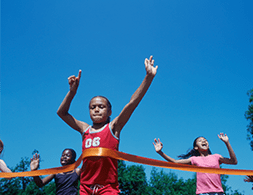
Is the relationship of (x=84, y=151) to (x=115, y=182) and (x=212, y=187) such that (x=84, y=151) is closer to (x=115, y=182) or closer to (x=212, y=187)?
(x=115, y=182)

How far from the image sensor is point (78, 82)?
373 cm

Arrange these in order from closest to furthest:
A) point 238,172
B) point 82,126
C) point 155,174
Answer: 1. point 82,126
2. point 238,172
3. point 155,174

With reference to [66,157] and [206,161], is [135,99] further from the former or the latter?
[66,157]

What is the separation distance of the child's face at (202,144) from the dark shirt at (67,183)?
9.84ft

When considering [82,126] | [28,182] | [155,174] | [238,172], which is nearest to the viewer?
[82,126]

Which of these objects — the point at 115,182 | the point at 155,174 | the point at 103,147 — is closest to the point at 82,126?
the point at 103,147

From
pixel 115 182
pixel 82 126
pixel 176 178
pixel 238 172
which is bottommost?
pixel 115 182

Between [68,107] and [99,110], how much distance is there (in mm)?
495

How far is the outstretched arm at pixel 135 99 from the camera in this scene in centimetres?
354

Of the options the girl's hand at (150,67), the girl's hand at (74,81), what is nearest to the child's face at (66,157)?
the girl's hand at (74,81)

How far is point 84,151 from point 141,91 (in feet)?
3.97

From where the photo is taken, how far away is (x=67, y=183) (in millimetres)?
5641

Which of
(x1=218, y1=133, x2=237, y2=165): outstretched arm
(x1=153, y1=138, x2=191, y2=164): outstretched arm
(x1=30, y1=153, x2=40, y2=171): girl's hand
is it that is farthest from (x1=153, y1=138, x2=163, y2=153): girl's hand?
(x1=30, y1=153, x2=40, y2=171): girl's hand

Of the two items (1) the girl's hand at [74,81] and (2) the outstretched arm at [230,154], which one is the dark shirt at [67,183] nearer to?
(1) the girl's hand at [74,81]
